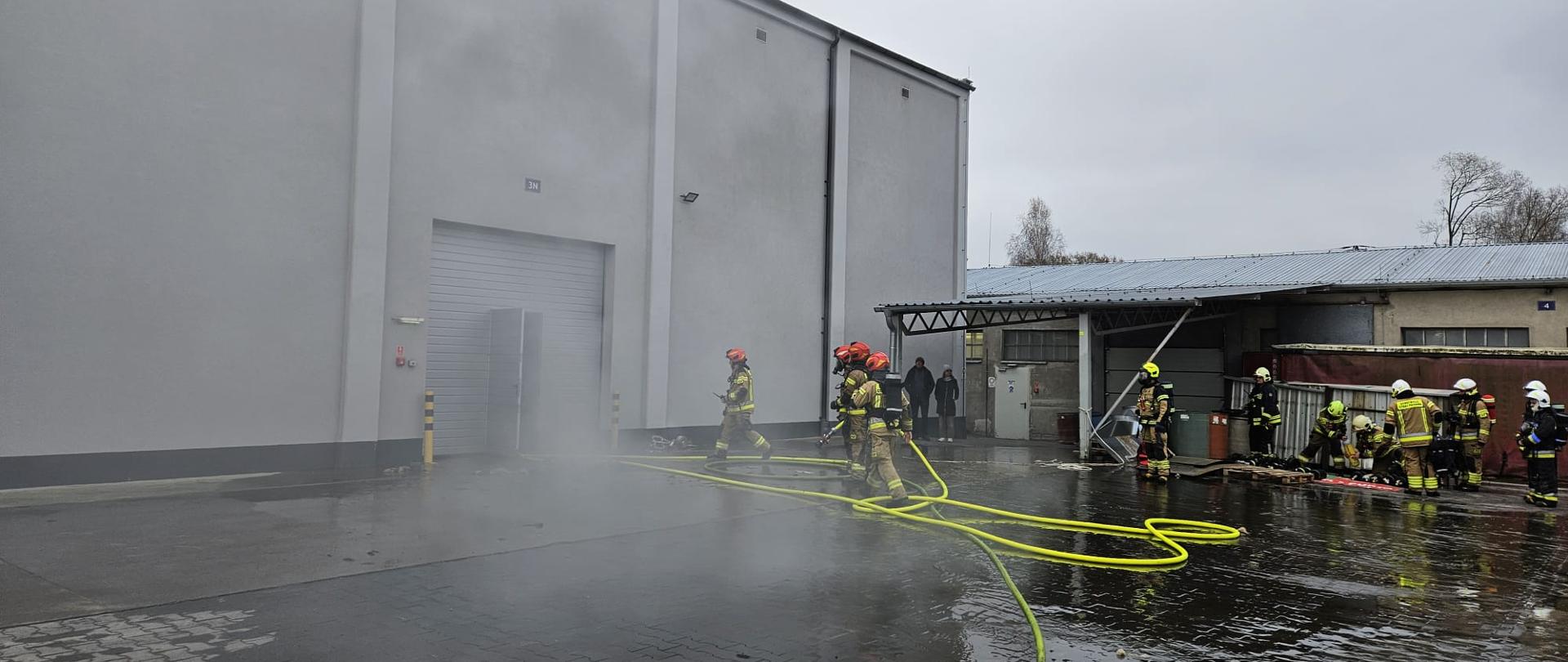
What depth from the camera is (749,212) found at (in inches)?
682

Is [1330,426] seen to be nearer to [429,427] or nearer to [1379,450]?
[1379,450]

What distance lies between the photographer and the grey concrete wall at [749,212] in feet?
53.0

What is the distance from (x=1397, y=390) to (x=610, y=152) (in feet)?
41.5

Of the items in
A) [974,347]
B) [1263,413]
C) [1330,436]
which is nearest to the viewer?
[1330,436]

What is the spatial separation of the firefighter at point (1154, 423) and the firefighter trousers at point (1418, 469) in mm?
3174

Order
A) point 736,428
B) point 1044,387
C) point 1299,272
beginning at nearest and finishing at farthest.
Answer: point 736,428 < point 1044,387 < point 1299,272

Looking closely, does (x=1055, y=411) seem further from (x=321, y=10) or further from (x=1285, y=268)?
(x=321, y=10)

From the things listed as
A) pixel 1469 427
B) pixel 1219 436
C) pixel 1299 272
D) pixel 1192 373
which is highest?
pixel 1299 272

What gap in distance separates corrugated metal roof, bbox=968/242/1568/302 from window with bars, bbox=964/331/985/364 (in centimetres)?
111

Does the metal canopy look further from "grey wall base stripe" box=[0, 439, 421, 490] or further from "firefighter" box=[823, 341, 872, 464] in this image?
"grey wall base stripe" box=[0, 439, 421, 490]

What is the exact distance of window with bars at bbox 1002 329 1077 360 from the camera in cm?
2278

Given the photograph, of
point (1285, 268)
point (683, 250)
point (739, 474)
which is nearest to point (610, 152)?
point (683, 250)

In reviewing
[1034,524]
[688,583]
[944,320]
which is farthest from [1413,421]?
[688,583]

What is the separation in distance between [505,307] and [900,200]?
10182 mm
